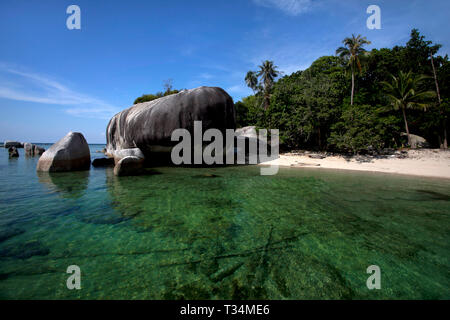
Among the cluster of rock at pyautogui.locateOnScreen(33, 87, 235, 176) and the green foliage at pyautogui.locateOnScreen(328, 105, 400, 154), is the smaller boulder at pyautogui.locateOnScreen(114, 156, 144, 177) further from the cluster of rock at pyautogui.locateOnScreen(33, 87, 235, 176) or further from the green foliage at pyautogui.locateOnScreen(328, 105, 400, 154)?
the green foliage at pyautogui.locateOnScreen(328, 105, 400, 154)

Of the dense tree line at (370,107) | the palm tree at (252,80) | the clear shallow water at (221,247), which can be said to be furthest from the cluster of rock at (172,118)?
the palm tree at (252,80)

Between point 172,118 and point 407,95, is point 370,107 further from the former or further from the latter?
point 172,118

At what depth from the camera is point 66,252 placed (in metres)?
2.61

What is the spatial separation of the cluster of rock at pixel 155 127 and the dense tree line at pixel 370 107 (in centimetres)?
925

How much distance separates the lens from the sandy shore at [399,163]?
10.6 metres

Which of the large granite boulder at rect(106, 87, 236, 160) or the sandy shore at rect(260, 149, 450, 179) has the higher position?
the large granite boulder at rect(106, 87, 236, 160)

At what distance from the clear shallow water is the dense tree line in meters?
12.4

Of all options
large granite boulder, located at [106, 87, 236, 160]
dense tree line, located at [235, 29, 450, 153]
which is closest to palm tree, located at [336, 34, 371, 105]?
dense tree line, located at [235, 29, 450, 153]

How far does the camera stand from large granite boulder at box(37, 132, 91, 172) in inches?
379

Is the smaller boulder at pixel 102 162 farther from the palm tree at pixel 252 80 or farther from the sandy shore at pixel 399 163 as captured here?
the palm tree at pixel 252 80

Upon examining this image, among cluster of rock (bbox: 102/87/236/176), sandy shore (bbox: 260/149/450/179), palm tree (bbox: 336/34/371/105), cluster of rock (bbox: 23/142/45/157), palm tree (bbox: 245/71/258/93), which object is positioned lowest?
sandy shore (bbox: 260/149/450/179)

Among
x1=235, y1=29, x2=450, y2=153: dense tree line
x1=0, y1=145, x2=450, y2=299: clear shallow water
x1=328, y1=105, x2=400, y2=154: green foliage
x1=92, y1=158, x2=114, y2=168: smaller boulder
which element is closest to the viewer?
x1=0, y1=145, x2=450, y2=299: clear shallow water
